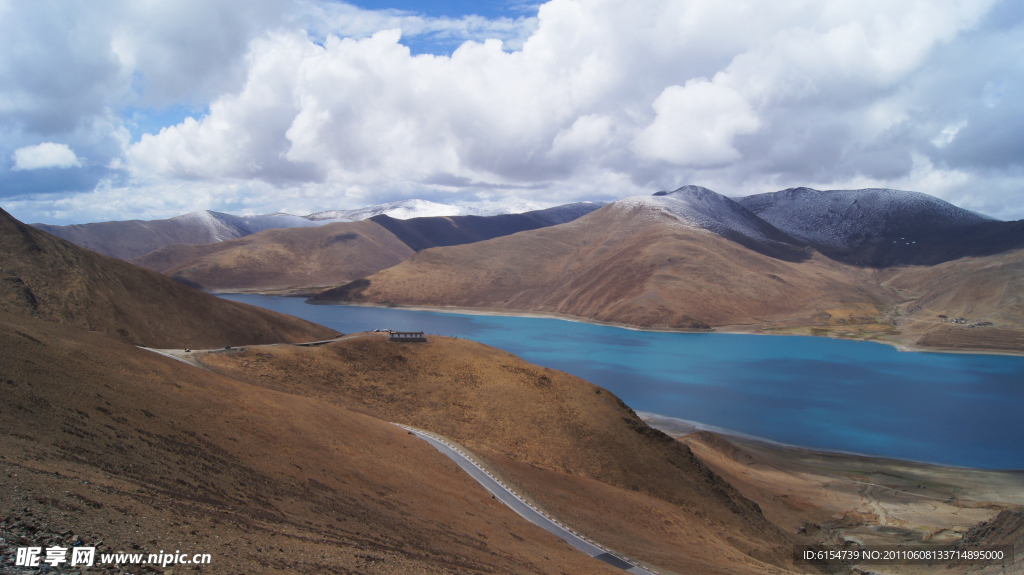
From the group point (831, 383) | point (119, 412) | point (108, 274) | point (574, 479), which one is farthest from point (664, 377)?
point (119, 412)

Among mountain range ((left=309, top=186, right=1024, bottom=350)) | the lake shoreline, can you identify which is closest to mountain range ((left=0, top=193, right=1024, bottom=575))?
the lake shoreline

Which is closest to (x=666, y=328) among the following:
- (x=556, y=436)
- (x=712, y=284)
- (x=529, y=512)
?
(x=712, y=284)

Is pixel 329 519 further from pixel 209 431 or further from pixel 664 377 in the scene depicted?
pixel 664 377

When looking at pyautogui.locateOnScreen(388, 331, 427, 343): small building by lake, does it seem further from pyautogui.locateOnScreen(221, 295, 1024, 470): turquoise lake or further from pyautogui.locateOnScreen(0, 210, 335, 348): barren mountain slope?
pyautogui.locateOnScreen(221, 295, 1024, 470): turquoise lake

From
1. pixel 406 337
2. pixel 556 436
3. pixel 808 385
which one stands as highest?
pixel 406 337

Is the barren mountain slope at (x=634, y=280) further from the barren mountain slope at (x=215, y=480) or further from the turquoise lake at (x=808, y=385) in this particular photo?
the barren mountain slope at (x=215, y=480)

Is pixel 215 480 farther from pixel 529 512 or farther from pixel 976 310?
pixel 976 310
